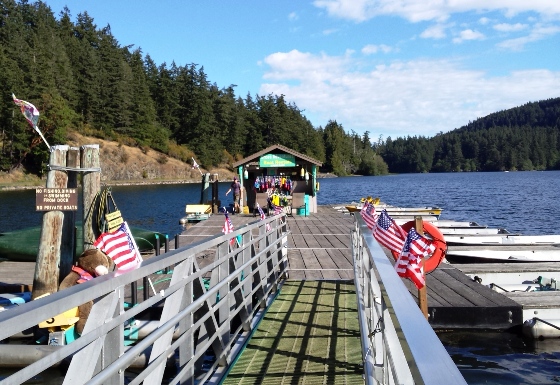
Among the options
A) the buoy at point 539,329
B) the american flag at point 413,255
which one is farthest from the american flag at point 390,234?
the buoy at point 539,329

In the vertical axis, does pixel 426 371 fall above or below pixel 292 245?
above

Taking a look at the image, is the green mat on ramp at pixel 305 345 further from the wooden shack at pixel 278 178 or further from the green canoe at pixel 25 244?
the wooden shack at pixel 278 178

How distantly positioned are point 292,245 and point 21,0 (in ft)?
357

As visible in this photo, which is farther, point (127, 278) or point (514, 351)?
point (514, 351)

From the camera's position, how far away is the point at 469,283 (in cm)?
1026

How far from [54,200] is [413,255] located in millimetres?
5439

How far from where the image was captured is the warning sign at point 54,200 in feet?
28.1

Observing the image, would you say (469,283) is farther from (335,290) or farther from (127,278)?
(127,278)

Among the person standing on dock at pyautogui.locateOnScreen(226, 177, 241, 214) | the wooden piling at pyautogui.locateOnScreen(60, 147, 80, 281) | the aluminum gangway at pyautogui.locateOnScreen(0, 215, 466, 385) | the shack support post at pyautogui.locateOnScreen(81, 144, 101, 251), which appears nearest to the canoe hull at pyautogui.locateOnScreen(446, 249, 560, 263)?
the shack support post at pyautogui.locateOnScreen(81, 144, 101, 251)

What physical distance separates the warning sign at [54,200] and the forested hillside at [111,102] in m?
66.1

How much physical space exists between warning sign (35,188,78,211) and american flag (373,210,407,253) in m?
4.56

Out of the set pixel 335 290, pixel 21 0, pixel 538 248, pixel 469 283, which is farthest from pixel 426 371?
Result: pixel 21 0

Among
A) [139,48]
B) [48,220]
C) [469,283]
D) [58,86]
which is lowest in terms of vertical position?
[469,283]

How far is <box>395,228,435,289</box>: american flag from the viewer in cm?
582
